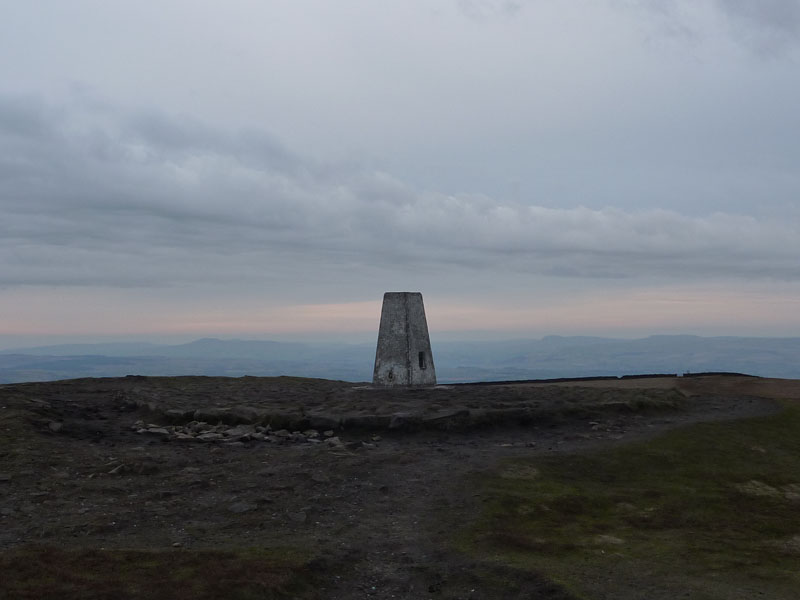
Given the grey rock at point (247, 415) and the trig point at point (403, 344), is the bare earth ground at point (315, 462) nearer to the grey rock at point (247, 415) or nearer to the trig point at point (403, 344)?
the grey rock at point (247, 415)

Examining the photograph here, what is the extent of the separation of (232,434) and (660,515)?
14.5m

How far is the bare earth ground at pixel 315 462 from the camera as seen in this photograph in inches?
554

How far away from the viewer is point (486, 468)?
20266 mm

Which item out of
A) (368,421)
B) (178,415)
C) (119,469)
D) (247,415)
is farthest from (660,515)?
(178,415)

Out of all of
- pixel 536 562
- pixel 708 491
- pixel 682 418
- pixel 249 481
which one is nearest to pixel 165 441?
pixel 249 481

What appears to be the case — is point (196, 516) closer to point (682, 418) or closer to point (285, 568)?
point (285, 568)

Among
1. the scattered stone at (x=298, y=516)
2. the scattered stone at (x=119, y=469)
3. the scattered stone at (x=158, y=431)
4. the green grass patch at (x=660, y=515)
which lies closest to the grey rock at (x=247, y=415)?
the scattered stone at (x=158, y=431)

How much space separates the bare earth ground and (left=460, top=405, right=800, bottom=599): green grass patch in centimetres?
94

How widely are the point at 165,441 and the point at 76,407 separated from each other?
7717mm

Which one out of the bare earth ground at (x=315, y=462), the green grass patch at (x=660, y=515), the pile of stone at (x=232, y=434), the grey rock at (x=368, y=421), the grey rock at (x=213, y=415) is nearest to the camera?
the green grass patch at (x=660, y=515)

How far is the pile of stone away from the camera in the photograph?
24.0 meters

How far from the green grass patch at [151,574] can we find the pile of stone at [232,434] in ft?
33.1

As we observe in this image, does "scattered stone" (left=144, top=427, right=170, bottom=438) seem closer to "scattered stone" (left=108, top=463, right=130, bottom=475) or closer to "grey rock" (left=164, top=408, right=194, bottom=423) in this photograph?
"grey rock" (left=164, top=408, right=194, bottom=423)

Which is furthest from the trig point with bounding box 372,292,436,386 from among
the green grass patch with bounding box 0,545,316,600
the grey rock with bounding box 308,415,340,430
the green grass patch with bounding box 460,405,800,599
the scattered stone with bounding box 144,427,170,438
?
the green grass patch with bounding box 0,545,316,600
